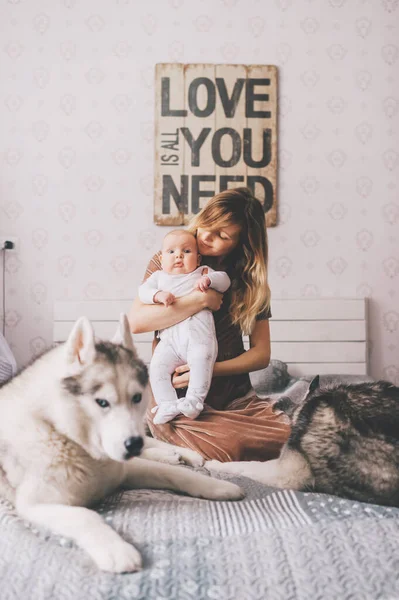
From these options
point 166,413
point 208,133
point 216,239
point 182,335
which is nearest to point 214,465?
point 166,413

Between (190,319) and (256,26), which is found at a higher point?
(256,26)

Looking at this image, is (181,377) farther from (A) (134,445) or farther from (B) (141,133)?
(B) (141,133)

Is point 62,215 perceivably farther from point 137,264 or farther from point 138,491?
point 138,491

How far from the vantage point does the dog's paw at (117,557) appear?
832mm

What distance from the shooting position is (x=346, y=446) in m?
1.16

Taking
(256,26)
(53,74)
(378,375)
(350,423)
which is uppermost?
(256,26)

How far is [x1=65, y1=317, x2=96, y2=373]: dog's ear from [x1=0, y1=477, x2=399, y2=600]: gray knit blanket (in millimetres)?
293

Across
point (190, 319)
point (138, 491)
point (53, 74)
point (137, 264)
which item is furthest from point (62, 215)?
point (138, 491)

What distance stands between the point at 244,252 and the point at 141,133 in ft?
7.02

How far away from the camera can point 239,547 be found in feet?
3.00

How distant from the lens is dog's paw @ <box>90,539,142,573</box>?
832 mm

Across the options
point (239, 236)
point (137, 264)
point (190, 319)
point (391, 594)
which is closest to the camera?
point (391, 594)

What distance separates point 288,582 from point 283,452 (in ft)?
1.70

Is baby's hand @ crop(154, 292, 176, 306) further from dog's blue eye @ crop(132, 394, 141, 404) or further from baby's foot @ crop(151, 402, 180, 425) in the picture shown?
dog's blue eye @ crop(132, 394, 141, 404)
